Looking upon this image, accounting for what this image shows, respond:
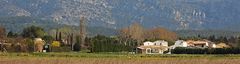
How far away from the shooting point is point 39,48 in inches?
4663

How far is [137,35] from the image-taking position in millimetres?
195500

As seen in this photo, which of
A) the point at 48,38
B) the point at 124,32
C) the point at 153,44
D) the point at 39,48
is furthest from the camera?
the point at 124,32

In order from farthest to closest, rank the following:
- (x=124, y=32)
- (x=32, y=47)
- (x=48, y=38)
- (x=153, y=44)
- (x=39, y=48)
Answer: (x=124, y=32)
(x=153, y=44)
(x=48, y=38)
(x=39, y=48)
(x=32, y=47)

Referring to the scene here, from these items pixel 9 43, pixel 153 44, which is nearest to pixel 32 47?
pixel 9 43

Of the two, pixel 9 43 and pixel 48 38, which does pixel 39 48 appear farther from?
pixel 48 38

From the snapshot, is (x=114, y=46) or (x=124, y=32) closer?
(x=114, y=46)

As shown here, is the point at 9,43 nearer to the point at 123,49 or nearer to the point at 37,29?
the point at 123,49

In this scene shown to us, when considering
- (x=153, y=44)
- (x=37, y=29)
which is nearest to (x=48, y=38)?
(x=37, y=29)

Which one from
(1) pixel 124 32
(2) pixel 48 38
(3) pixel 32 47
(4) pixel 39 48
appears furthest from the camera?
(1) pixel 124 32

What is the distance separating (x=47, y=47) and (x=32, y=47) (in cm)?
1089

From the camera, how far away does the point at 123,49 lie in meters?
124

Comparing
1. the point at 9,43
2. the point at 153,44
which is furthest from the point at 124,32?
the point at 9,43

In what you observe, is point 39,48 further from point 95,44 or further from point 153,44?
point 153,44

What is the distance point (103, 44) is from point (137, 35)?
261 ft
